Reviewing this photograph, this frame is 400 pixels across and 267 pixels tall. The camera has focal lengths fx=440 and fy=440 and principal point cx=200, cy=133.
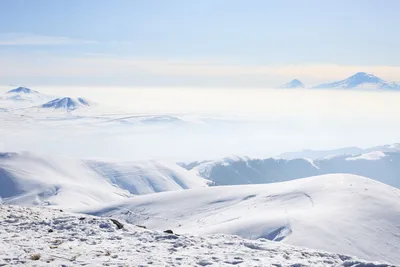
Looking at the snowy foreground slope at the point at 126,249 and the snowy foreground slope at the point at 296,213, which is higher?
the snowy foreground slope at the point at 126,249

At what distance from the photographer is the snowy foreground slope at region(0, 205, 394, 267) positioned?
1428 cm

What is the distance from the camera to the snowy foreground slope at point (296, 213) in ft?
162

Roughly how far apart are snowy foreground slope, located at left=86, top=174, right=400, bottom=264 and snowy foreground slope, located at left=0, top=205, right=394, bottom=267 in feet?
92.9

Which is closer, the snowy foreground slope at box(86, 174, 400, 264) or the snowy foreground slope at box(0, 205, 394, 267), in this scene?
the snowy foreground slope at box(0, 205, 394, 267)

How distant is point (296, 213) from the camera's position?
189 feet

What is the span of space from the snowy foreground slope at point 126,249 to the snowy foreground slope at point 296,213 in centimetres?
2830

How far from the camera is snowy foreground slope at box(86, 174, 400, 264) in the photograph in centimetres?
4944

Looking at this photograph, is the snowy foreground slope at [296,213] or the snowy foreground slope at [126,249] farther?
the snowy foreground slope at [296,213]

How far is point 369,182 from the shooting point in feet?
270

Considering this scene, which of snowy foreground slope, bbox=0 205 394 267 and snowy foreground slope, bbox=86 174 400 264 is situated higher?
snowy foreground slope, bbox=0 205 394 267

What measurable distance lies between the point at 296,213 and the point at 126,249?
1760 inches

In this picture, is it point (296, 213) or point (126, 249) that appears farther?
point (296, 213)

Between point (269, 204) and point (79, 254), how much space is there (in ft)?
201

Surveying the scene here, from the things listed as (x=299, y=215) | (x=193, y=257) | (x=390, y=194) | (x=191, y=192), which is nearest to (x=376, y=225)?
(x=299, y=215)
